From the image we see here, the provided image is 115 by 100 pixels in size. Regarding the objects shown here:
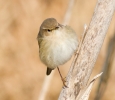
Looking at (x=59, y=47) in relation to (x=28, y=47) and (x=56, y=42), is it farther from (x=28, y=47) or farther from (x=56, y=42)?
(x=28, y=47)

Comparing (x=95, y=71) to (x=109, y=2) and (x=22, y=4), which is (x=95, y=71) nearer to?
(x=22, y=4)

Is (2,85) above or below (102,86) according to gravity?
below

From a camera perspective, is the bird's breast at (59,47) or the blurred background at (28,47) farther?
the blurred background at (28,47)

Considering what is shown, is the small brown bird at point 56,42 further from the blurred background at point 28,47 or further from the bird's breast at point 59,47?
the blurred background at point 28,47

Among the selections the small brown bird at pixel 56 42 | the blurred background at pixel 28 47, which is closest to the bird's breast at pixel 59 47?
the small brown bird at pixel 56 42

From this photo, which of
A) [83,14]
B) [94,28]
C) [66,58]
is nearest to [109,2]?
[94,28]
